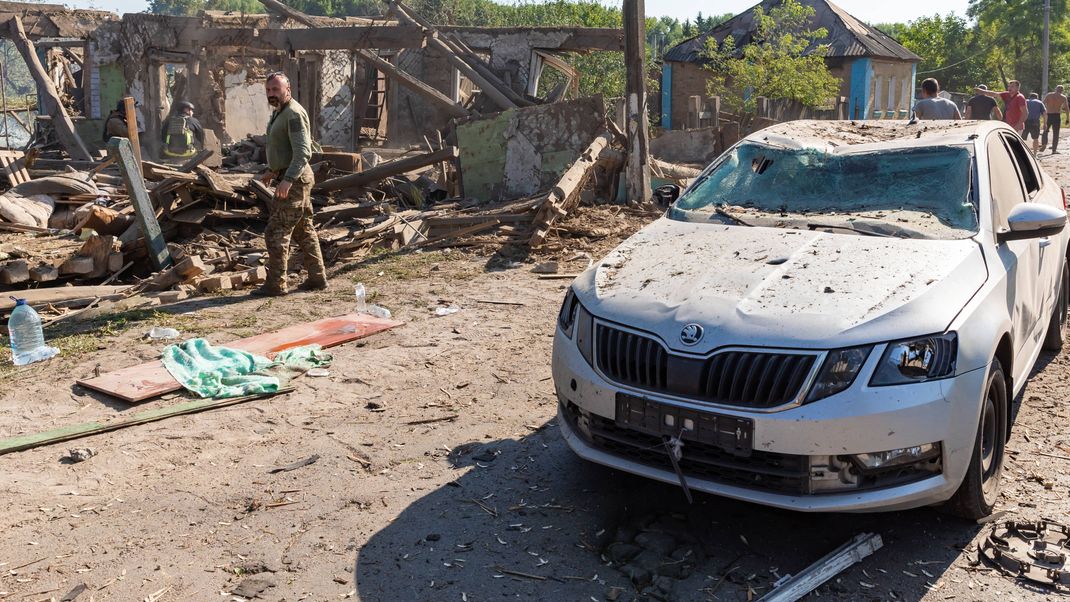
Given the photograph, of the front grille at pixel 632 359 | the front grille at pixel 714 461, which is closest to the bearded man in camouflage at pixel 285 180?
the front grille at pixel 632 359

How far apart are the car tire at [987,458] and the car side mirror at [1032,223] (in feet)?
2.51


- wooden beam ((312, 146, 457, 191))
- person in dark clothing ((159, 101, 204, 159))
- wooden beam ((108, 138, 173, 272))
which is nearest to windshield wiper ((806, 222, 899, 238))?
wooden beam ((108, 138, 173, 272))

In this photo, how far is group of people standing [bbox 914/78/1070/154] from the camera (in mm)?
12859

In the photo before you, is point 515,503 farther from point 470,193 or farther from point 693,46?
point 693,46

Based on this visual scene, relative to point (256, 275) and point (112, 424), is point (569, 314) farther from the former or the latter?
point (256, 275)

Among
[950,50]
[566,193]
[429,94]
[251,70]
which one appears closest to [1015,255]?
[566,193]

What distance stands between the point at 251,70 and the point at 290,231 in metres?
17.3

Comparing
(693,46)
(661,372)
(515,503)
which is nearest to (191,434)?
(515,503)

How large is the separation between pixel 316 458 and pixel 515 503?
1262 millimetres

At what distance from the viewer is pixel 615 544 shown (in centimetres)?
391

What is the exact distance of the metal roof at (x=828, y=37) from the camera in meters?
35.1

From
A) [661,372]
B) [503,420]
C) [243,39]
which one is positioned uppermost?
[243,39]

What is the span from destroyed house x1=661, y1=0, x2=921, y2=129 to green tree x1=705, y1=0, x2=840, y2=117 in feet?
13.7

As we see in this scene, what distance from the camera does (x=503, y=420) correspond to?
5.59m
